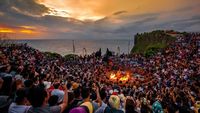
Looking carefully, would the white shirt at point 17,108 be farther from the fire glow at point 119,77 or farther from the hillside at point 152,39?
the hillside at point 152,39

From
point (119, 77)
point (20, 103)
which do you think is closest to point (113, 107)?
point (20, 103)

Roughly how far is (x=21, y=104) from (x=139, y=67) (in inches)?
1259

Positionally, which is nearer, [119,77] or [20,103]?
[20,103]

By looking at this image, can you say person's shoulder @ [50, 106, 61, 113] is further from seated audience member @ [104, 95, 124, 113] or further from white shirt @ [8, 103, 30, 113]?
seated audience member @ [104, 95, 124, 113]

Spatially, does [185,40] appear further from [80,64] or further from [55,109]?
[55,109]

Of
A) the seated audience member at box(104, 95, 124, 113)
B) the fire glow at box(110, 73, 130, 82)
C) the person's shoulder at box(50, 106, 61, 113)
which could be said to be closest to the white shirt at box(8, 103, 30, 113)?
the person's shoulder at box(50, 106, 61, 113)

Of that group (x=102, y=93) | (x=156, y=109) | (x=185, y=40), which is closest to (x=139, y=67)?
(x=185, y=40)

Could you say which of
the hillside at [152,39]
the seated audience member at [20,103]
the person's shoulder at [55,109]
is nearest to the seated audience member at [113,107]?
the person's shoulder at [55,109]

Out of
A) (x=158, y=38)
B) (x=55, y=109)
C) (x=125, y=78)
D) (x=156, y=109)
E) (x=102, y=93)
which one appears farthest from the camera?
(x=158, y=38)

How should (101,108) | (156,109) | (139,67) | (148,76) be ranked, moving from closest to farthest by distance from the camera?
(101,108) < (156,109) < (148,76) < (139,67)

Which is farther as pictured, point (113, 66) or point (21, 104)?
point (113, 66)

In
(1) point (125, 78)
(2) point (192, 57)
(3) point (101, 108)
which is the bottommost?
(1) point (125, 78)

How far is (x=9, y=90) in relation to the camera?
238 inches

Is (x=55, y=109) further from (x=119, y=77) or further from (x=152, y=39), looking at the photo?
(x=152, y=39)
